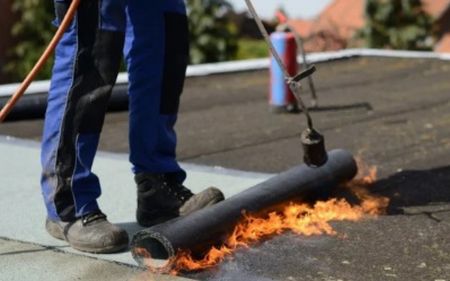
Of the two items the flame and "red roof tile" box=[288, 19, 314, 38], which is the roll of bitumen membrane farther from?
"red roof tile" box=[288, 19, 314, 38]

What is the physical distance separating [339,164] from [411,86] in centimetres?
449

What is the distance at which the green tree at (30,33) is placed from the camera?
12.3 m

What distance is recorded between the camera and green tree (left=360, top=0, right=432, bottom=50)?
1345 cm

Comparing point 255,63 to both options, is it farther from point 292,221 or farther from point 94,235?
point 94,235

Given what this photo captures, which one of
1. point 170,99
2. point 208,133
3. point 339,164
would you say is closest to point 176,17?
point 170,99

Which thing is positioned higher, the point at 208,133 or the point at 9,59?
the point at 208,133

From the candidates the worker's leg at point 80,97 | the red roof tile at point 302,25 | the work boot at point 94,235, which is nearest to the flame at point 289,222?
the work boot at point 94,235

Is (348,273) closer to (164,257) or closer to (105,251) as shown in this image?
(164,257)

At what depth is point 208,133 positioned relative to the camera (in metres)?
5.86

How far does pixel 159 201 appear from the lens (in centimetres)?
346

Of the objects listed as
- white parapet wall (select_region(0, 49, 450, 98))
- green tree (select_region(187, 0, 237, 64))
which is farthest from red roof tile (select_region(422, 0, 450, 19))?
white parapet wall (select_region(0, 49, 450, 98))

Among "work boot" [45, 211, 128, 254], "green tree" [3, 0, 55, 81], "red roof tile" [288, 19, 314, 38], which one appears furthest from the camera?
"red roof tile" [288, 19, 314, 38]

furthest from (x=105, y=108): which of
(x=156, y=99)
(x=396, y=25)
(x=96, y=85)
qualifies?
(x=396, y=25)

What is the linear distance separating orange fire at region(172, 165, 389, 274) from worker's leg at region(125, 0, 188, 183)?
46 centimetres
